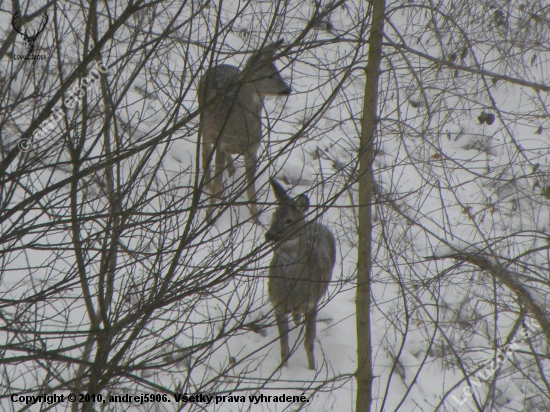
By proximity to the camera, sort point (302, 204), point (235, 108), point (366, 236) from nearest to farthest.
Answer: point (302, 204), point (366, 236), point (235, 108)

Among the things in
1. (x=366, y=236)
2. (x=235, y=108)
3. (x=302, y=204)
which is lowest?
(x=302, y=204)

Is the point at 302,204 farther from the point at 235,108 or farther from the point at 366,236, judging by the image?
the point at 235,108

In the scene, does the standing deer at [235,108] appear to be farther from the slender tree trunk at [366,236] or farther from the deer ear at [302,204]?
the slender tree trunk at [366,236]

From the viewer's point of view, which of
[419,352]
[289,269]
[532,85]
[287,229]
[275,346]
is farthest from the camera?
[419,352]

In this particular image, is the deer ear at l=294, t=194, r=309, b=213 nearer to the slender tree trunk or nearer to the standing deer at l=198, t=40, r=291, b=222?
the standing deer at l=198, t=40, r=291, b=222

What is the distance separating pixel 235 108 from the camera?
7.59 m

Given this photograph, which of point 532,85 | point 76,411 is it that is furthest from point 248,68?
point 532,85

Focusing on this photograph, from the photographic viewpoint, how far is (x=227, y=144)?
23.1 feet

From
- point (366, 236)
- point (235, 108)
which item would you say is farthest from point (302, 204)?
point (235, 108)

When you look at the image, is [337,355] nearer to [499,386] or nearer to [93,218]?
[499,386]

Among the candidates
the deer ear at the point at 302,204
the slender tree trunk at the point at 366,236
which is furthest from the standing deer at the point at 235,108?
the slender tree trunk at the point at 366,236

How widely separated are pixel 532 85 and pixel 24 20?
3395 mm

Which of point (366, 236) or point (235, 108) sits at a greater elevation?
point (235, 108)

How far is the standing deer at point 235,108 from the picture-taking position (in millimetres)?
2826
